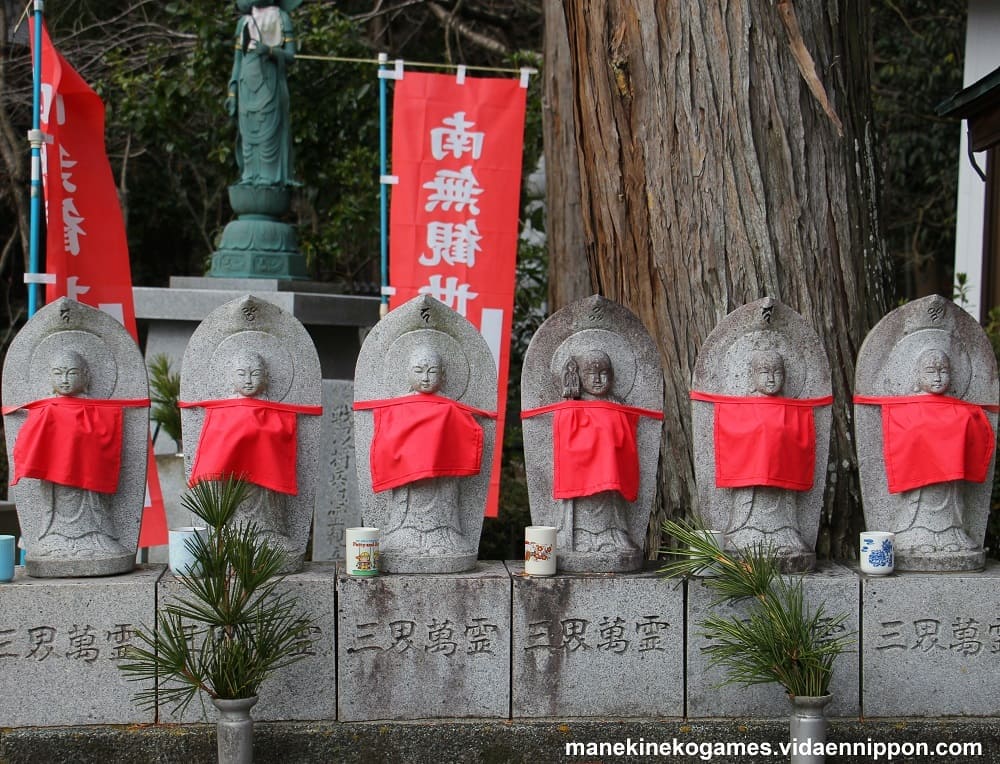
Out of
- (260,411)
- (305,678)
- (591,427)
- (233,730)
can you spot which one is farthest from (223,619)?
(591,427)

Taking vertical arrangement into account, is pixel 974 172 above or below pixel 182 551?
above

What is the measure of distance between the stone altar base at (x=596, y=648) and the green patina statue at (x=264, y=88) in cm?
444

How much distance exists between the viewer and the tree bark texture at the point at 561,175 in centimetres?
805

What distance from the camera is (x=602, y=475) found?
4.06 metres

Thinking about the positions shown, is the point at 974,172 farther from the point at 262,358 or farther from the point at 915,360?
the point at 262,358

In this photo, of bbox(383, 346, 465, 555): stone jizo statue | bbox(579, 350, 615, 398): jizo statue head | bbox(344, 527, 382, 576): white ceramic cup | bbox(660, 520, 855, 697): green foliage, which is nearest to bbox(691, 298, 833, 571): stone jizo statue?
bbox(660, 520, 855, 697): green foliage

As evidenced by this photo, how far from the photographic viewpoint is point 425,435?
4.06m

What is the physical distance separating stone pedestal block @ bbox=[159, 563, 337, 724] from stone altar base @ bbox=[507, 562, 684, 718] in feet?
2.02

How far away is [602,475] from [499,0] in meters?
10.1

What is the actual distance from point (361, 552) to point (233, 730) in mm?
703

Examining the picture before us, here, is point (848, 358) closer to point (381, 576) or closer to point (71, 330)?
point (381, 576)

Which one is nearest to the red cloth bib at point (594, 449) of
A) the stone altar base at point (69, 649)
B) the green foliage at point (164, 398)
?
the stone altar base at point (69, 649)

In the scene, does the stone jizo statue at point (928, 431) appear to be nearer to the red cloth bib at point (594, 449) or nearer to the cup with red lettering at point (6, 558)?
the red cloth bib at point (594, 449)

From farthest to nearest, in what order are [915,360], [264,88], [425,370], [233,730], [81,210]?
1. [264,88]
2. [81,210]
3. [915,360]
4. [425,370]
5. [233,730]
